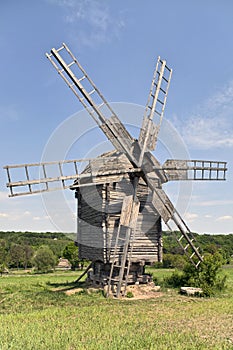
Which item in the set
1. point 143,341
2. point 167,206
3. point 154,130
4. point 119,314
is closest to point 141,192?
point 167,206

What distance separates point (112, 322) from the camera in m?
10.8

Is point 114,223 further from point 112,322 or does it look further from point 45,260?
point 45,260

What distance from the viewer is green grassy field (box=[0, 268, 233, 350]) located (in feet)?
27.3

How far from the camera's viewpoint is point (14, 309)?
1317cm

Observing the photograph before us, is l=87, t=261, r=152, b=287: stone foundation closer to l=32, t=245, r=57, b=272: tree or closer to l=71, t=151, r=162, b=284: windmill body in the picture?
l=71, t=151, r=162, b=284: windmill body

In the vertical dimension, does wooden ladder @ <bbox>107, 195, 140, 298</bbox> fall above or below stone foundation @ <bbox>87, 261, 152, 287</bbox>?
above

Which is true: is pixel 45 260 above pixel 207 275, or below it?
below

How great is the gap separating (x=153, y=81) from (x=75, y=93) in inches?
185

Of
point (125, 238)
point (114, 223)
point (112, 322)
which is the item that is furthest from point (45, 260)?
point (112, 322)

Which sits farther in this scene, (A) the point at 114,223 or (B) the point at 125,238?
(A) the point at 114,223

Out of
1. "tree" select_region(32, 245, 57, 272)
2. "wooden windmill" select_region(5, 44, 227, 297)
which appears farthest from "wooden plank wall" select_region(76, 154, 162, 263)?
"tree" select_region(32, 245, 57, 272)

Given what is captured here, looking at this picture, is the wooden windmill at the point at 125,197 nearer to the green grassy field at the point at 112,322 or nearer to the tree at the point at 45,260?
the green grassy field at the point at 112,322

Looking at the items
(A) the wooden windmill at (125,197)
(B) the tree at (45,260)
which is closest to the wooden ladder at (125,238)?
(A) the wooden windmill at (125,197)

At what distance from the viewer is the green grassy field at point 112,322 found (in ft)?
27.3
